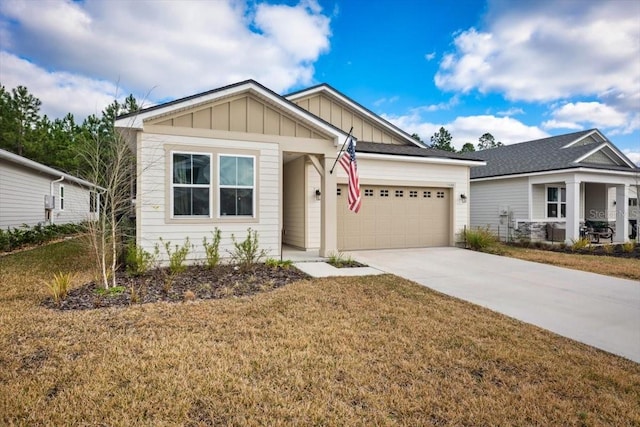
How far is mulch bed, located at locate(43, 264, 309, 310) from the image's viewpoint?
213 inches

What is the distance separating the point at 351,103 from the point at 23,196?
1410cm

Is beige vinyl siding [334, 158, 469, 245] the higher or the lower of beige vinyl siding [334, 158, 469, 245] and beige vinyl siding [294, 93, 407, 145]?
the lower

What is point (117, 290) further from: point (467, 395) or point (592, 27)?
point (592, 27)

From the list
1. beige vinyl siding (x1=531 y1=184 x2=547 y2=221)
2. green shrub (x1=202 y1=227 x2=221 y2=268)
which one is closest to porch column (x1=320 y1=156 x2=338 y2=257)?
green shrub (x1=202 y1=227 x2=221 y2=268)

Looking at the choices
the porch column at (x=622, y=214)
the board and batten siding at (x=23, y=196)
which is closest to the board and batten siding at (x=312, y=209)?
the board and batten siding at (x=23, y=196)

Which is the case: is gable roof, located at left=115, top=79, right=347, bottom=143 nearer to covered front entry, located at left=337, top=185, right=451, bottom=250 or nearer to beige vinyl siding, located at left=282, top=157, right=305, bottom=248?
beige vinyl siding, located at left=282, top=157, right=305, bottom=248

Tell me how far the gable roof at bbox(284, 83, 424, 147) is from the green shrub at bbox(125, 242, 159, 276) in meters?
7.94

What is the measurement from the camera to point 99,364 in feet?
10.9

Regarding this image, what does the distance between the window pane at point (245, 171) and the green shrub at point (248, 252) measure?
3.84ft

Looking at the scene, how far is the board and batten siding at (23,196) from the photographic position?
13.0 m

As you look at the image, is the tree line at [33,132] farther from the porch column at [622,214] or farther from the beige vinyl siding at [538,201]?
the porch column at [622,214]

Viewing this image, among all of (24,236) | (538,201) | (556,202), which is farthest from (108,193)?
(556,202)

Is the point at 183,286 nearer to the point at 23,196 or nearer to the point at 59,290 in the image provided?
the point at 59,290

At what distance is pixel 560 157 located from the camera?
614 inches
